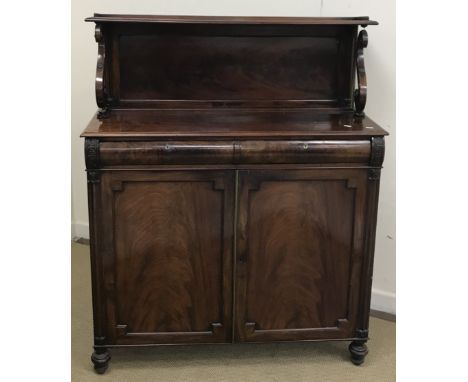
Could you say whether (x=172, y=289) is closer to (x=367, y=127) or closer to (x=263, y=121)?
(x=263, y=121)

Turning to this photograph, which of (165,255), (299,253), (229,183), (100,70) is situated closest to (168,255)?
(165,255)

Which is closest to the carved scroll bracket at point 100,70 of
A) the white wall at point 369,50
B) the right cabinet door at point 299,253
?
the white wall at point 369,50

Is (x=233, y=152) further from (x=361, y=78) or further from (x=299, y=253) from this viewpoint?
(x=361, y=78)

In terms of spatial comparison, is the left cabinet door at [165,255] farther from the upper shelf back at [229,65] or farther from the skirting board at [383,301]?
the skirting board at [383,301]

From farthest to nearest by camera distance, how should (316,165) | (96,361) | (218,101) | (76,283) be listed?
(76,283) → (218,101) → (96,361) → (316,165)

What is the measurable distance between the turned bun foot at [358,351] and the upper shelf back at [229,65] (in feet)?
3.05

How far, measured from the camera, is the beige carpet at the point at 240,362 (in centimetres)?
217

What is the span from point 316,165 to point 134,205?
64 cm

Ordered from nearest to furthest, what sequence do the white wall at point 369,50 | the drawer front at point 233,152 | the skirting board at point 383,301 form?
1. the drawer front at point 233,152
2. the white wall at point 369,50
3. the skirting board at point 383,301

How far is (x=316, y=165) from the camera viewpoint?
6.60 ft

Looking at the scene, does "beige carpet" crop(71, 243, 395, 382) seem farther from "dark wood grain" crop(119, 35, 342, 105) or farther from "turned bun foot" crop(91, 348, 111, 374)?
"dark wood grain" crop(119, 35, 342, 105)

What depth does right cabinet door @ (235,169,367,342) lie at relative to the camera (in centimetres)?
203

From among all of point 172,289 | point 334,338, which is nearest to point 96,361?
point 172,289

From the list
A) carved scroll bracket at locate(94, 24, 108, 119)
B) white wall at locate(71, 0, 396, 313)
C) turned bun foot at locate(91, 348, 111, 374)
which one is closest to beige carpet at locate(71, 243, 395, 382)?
turned bun foot at locate(91, 348, 111, 374)
